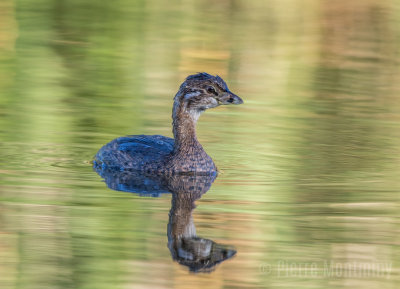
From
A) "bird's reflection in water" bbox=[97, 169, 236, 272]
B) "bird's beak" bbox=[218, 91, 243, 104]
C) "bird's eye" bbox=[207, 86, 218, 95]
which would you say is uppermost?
"bird's eye" bbox=[207, 86, 218, 95]

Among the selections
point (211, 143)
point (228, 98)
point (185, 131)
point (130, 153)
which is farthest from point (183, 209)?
point (211, 143)

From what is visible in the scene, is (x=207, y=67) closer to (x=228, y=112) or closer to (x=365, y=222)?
(x=228, y=112)

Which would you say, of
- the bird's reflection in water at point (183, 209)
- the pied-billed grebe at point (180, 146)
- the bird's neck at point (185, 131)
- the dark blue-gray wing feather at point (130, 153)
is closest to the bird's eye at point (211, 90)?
the pied-billed grebe at point (180, 146)

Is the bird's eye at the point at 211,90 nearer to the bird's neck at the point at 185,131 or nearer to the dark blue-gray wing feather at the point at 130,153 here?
the bird's neck at the point at 185,131

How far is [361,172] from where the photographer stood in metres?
12.0

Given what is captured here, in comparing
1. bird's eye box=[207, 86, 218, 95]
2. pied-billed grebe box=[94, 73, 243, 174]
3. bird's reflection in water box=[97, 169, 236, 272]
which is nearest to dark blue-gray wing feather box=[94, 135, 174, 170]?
pied-billed grebe box=[94, 73, 243, 174]

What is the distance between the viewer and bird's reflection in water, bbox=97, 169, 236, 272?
8.43m

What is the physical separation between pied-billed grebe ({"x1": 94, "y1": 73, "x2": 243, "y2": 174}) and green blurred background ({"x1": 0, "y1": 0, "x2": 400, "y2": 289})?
1.19 feet

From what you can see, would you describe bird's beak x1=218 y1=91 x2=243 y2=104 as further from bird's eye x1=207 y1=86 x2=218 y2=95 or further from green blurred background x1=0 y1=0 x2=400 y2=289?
green blurred background x1=0 y1=0 x2=400 y2=289

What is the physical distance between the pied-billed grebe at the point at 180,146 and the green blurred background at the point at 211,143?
36 centimetres

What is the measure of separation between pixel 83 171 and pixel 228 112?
4934 millimetres

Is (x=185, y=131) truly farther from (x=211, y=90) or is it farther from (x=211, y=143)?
(x=211, y=143)

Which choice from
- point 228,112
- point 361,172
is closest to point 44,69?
point 228,112

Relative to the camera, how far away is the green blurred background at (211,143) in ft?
27.1
